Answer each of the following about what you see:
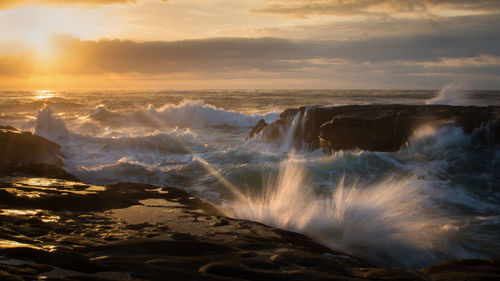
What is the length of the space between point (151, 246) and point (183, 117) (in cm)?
2168

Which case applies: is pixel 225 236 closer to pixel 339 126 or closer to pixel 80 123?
pixel 339 126

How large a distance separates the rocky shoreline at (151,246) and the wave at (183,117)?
17071 mm

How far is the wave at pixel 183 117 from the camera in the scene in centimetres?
2291

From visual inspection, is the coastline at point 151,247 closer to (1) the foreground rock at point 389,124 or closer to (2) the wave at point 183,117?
(1) the foreground rock at point 389,124

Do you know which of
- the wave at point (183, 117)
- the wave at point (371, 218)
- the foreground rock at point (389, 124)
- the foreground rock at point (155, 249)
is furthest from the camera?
the wave at point (183, 117)

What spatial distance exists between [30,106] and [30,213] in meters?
33.6

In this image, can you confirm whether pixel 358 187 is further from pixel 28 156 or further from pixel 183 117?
pixel 183 117

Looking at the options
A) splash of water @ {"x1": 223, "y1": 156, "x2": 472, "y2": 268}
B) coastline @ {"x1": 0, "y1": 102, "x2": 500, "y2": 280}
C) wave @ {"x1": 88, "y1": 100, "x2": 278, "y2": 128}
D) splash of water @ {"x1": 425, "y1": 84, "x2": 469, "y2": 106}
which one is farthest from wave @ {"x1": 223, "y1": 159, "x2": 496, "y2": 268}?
wave @ {"x1": 88, "y1": 100, "x2": 278, "y2": 128}

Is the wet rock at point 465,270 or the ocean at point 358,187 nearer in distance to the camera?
the wet rock at point 465,270

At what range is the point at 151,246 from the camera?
3393 mm

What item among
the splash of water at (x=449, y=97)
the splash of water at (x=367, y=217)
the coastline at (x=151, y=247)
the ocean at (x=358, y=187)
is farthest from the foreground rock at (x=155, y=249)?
the splash of water at (x=449, y=97)

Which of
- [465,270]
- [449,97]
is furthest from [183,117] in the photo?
[465,270]

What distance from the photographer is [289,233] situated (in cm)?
426

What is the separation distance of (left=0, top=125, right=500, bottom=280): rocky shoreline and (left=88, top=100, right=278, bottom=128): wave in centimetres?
1707
